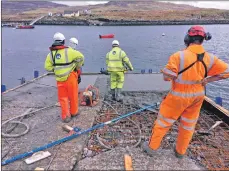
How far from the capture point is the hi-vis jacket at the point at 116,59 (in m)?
6.46

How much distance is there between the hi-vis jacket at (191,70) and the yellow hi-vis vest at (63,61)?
2107 millimetres

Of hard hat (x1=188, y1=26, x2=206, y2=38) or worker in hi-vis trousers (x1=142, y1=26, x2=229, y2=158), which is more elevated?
hard hat (x1=188, y1=26, x2=206, y2=38)

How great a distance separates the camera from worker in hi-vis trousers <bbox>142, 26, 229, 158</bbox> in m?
3.28

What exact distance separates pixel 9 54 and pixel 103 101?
81.9ft

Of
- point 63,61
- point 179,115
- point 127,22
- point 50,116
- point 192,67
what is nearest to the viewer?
point 192,67

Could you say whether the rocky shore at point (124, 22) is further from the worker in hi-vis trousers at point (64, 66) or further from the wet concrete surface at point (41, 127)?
the worker in hi-vis trousers at point (64, 66)

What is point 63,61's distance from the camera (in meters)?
4.80

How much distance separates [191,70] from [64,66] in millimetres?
2514

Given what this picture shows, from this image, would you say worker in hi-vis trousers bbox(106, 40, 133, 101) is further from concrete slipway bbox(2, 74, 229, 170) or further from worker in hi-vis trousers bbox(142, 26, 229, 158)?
worker in hi-vis trousers bbox(142, 26, 229, 158)

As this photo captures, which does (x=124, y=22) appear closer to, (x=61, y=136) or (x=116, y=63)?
(x=116, y=63)

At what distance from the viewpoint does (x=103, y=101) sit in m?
6.57

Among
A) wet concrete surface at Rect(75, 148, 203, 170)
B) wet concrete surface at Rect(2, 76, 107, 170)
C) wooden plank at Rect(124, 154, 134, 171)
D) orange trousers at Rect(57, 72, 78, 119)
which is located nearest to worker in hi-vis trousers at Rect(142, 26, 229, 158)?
wet concrete surface at Rect(75, 148, 203, 170)

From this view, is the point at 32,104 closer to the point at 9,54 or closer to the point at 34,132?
the point at 34,132

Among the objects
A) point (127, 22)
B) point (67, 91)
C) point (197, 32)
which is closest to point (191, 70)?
point (197, 32)
